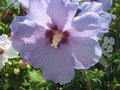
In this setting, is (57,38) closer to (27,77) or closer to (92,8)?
(92,8)

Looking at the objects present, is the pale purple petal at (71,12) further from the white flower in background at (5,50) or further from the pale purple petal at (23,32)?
the white flower in background at (5,50)

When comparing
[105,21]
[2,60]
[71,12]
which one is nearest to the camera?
[71,12]

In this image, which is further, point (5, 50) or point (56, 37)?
point (5, 50)

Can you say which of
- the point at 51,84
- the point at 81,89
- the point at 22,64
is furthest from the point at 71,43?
the point at 81,89

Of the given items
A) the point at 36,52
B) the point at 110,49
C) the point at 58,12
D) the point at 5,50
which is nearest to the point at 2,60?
the point at 5,50

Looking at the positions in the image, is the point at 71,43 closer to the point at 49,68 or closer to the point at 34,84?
→ the point at 49,68

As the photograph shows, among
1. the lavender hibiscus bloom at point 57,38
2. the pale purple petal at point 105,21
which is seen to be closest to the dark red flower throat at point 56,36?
the lavender hibiscus bloom at point 57,38
